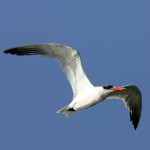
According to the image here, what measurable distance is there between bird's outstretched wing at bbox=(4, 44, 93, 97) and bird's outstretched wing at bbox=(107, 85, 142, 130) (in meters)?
2.09

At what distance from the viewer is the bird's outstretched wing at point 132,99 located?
52.2ft

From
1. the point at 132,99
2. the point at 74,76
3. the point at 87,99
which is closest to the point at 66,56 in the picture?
the point at 74,76

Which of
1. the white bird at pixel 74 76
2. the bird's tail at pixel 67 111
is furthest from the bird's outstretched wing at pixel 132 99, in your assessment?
the bird's tail at pixel 67 111

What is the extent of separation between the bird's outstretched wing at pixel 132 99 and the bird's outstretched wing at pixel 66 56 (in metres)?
2.09

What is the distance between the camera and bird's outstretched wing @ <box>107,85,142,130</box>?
15906 mm

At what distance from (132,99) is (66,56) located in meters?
3.34

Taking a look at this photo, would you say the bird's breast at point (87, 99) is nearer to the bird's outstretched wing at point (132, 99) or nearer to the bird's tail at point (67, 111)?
the bird's tail at point (67, 111)

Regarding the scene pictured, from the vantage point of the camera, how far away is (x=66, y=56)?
1424 centimetres

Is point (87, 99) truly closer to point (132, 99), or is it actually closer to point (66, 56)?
point (66, 56)

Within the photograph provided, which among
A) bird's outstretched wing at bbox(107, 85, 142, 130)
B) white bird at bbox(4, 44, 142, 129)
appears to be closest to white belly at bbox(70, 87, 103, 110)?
white bird at bbox(4, 44, 142, 129)

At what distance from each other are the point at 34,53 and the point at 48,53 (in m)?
0.45

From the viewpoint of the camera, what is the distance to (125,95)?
1616cm

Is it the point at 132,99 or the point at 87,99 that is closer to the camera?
the point at 87,99

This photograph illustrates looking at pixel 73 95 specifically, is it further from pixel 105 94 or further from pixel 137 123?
pixel 137 123
